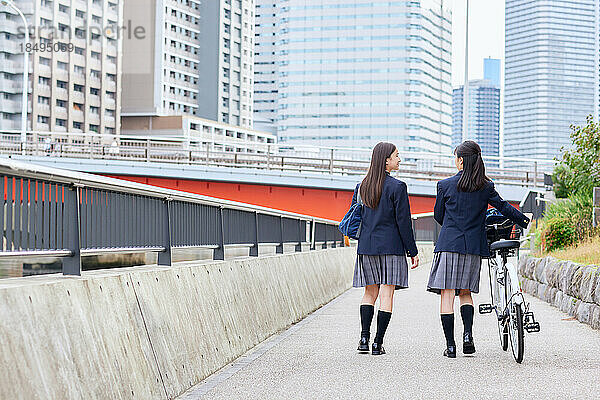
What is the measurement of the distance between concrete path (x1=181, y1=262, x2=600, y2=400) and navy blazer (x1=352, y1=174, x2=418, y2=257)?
38.6 inches

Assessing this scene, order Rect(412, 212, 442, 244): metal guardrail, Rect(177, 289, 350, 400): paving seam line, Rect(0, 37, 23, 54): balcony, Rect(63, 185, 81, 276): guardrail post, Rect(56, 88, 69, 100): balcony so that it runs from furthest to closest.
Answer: Rect(56, 88, 69, 100): balcony < Rect(0, 37, 23, 54): balcony < Rect(412, 212, 442, 244): metal guardrail < Rect(177, 289, 350, 400): paving seam line < Rect(63, 185, 81, 276): guardrail post

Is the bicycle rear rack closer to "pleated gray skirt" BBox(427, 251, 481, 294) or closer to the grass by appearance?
"pleated gray skirt" BBox(427, 251, 481, 294)

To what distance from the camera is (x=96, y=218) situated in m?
6.94

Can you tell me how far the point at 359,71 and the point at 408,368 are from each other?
172385mm

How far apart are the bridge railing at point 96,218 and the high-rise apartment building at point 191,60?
127 metres

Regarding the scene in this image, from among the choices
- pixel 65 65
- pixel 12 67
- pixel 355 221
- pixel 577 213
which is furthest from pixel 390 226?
pixel 65 65

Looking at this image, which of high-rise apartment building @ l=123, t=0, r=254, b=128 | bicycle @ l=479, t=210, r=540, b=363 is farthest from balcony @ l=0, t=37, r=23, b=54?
bicycle @ l=479, t=210, r=540, b=363

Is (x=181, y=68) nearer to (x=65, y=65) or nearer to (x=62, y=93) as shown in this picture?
(x=65, y=65)

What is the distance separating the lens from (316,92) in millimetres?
181125

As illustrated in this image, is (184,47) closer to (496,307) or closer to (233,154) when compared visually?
(233,154)

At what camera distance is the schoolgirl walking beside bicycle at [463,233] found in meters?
8.83

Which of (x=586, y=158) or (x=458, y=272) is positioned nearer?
(x=458, y=272)

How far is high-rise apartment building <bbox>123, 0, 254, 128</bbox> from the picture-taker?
13725 cm

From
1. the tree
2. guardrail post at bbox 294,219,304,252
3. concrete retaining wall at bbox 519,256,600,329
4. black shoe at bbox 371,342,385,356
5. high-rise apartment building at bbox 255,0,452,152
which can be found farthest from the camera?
high-rise apartment building at bbox 255,0,452,152
